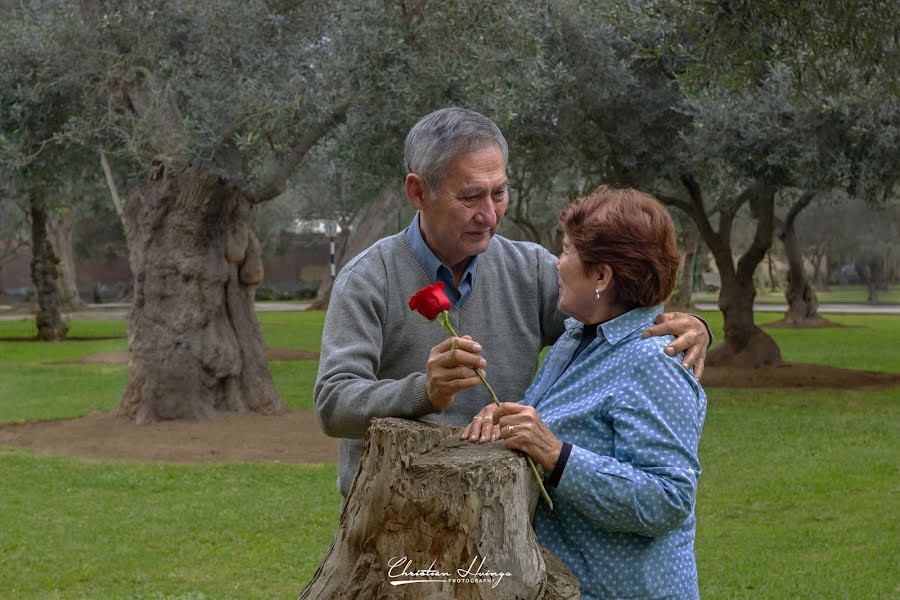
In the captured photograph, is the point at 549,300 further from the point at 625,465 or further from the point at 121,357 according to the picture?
the point at 121,357

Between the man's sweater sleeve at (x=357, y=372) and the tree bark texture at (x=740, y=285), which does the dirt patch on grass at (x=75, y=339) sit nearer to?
the tree bark texture at (x=740, y=285)

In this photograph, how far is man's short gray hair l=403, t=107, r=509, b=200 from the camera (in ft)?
9.98

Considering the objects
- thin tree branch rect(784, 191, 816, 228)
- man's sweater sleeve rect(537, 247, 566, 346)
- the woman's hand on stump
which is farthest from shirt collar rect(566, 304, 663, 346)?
thin tree branch rect(784, 191, 816, 228)

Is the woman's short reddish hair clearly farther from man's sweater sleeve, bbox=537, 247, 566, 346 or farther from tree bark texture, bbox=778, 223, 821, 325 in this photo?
tree bark texture, bbox=778, 223, 821, 325

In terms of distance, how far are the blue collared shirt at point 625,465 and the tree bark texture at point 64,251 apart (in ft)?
130

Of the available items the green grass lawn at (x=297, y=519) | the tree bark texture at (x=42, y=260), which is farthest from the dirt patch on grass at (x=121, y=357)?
the green grass lawn at (x=297, y=519)

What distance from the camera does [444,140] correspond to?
3.05m

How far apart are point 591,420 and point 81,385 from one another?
17305 millimetres

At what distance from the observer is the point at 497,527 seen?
2.43 meters

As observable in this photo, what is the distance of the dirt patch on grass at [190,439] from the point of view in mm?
11539

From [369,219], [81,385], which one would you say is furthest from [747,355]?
[81,385]

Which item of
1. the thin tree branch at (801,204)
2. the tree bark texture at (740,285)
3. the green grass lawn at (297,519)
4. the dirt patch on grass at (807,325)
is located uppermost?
the thin tree branch at (801,204)

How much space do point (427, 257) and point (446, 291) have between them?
11 cm

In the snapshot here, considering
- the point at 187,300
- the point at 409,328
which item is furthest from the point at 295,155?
the point at 409,328
